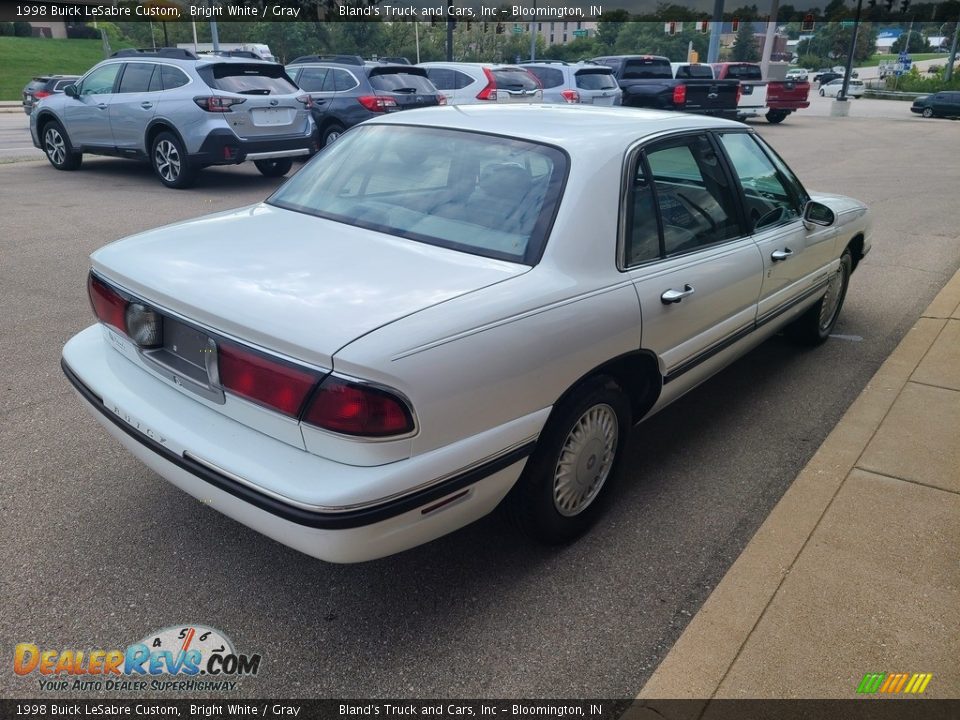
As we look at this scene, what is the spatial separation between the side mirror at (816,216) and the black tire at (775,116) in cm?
2279

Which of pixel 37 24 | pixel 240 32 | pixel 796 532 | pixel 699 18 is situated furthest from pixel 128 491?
pixel 37 24

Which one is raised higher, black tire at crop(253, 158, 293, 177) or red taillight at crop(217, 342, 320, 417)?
red taillight at crop(217, 342, 320, 417)

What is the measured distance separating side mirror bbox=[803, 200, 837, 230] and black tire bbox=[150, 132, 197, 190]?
8.43 metres

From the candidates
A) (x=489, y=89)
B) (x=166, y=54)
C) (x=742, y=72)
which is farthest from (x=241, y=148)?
(x=742, y=72)

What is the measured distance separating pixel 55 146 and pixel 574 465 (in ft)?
39.7

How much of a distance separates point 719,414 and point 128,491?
9.83 ft

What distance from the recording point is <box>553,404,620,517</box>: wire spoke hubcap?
283 cm

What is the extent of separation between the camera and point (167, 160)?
10.7 meters

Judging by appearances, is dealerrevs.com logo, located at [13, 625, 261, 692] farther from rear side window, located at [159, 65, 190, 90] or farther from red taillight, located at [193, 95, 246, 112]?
rear side window, located at [159, 65, 190, 90]

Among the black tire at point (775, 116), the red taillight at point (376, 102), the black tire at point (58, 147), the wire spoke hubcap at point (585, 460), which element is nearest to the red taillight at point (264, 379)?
the wire spoke hubcap at point (585, 460)

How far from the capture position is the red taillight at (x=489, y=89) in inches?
568

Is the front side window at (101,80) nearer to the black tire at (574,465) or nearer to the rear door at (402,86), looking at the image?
the rear door at (402,86)

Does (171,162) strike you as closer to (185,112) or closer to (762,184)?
(185,112)

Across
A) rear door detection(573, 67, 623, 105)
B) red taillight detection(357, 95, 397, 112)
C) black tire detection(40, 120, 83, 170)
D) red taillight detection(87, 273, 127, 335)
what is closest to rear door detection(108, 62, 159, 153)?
black tire detection(40, 120, 83, 170)
